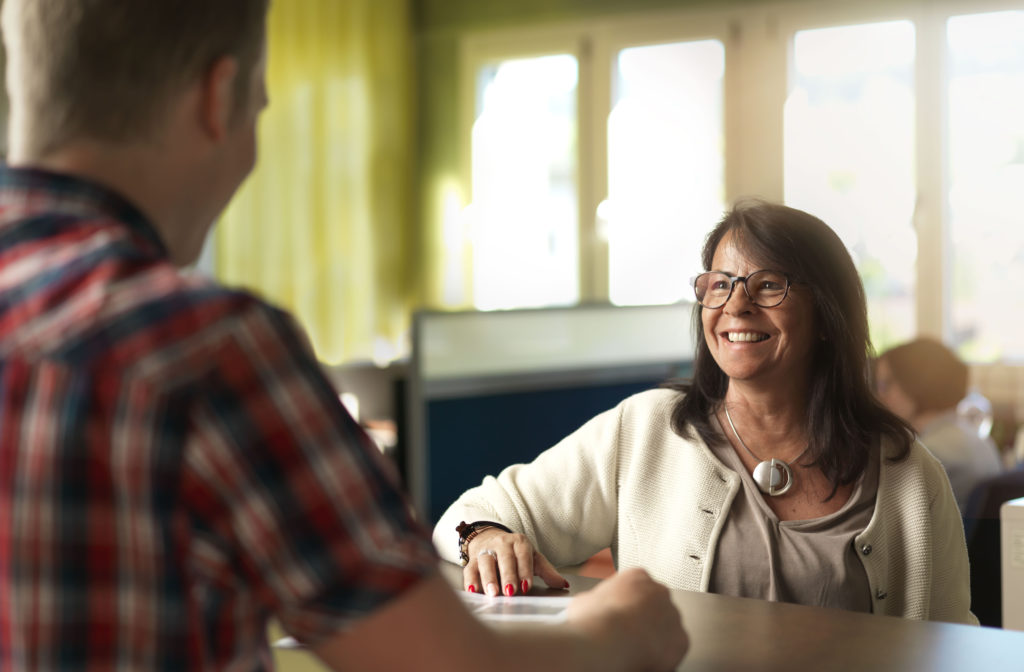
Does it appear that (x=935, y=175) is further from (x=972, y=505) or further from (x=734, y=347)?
(x=734, y=347)

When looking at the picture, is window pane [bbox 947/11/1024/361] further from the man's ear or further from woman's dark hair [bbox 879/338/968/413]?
the man's ear

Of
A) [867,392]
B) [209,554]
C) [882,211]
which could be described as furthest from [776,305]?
[882,211]

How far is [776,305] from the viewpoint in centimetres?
160

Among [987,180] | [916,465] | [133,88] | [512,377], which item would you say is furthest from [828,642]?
[987,180]

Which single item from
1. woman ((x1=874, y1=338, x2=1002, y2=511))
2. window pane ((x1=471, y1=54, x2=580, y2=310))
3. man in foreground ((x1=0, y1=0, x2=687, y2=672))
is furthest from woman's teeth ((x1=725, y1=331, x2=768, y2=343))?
window pane ((x1=471, y1=54, x2=580, y2=310))

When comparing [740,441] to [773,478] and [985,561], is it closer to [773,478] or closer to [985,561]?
[773,478]

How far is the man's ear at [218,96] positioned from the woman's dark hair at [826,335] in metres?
1.12

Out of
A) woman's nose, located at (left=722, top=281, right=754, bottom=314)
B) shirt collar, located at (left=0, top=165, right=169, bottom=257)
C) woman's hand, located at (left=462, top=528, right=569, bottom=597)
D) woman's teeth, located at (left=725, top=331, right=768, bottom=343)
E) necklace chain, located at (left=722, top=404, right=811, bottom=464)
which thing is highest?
shirt collar, located at (left=0, top=165, right=169, bottom=257)

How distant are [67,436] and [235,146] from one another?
213 millimetres

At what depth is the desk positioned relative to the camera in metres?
0.90

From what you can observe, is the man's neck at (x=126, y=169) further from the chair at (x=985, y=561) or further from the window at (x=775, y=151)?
the window at (x=775, y=151)

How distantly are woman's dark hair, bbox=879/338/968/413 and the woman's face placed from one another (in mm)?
1668

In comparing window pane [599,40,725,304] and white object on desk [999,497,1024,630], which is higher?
window pane [599,40,725,304]

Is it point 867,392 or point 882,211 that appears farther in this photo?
point 882,211
